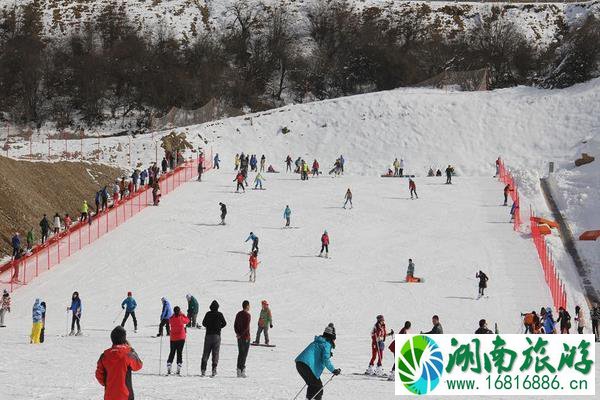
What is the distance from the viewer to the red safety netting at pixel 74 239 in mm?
29672

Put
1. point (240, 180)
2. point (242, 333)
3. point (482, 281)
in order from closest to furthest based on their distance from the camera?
1. point (242, 333)
2. point (482, 281)
3. point (240, 180)

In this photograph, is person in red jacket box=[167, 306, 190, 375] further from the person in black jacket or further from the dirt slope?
the dirt slope

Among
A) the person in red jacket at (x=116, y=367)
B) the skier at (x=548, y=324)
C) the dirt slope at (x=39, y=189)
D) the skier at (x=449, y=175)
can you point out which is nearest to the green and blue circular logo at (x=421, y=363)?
the person in red jacket at (x=116, y=367)

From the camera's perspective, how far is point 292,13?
8769cm

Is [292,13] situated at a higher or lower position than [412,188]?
higher

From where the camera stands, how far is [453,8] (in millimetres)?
84812

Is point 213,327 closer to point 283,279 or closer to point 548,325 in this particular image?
point 548,325

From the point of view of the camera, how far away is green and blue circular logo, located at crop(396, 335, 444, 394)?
12305 mm

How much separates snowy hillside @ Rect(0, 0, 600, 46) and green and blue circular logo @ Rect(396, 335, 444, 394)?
69.9 meters

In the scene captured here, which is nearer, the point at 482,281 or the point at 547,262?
the point at 482,281

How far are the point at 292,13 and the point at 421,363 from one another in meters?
77.6

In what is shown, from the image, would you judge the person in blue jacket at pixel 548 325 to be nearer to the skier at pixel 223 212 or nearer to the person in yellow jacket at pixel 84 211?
the skier at pixel 223 212

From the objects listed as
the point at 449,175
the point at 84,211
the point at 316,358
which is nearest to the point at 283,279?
the point at 84,211

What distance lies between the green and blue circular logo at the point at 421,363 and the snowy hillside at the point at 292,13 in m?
69.9
